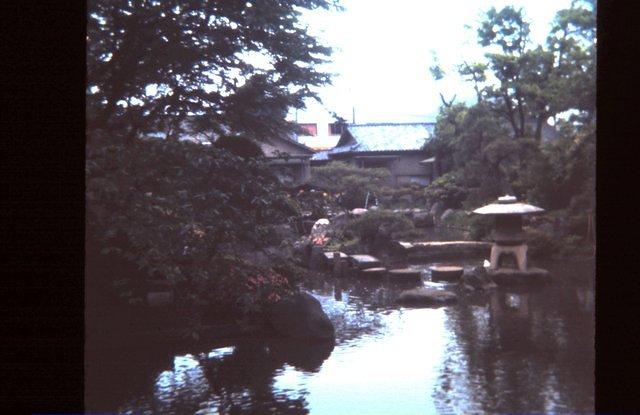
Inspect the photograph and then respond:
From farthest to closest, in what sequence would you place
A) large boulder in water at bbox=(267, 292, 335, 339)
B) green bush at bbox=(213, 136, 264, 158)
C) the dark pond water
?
large boulder in water at bbox=(267, 292, 335, 339) → green bush at bbox=(213, 136, 264, 158) → the dark pond water

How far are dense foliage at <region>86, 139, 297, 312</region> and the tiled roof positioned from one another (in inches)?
917

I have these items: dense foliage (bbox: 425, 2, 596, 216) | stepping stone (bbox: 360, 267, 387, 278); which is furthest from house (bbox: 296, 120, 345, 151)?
stepping stone (bbox: 360, 267, 387, 278)

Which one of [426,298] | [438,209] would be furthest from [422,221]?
[426,298]

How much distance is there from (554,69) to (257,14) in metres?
15.3

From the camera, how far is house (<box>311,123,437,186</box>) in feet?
93.1

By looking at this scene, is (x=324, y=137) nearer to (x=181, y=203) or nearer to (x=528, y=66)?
(x=528, y=66)

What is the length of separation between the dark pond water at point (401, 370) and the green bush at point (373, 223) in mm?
6125

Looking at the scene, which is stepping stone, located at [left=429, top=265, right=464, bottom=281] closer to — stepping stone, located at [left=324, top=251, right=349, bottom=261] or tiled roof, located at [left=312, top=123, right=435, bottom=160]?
stepping stone, located at [left=324, top=251, right=349, bottom=261]

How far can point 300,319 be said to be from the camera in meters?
7.05

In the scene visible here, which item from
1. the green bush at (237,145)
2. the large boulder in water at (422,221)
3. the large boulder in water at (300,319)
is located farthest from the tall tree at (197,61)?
the large boulder in water at (422,221)

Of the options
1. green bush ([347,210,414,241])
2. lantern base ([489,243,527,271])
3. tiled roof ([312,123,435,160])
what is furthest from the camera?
tiled roof ([312,123,435,160])

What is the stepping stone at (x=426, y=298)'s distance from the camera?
9.02 meters
